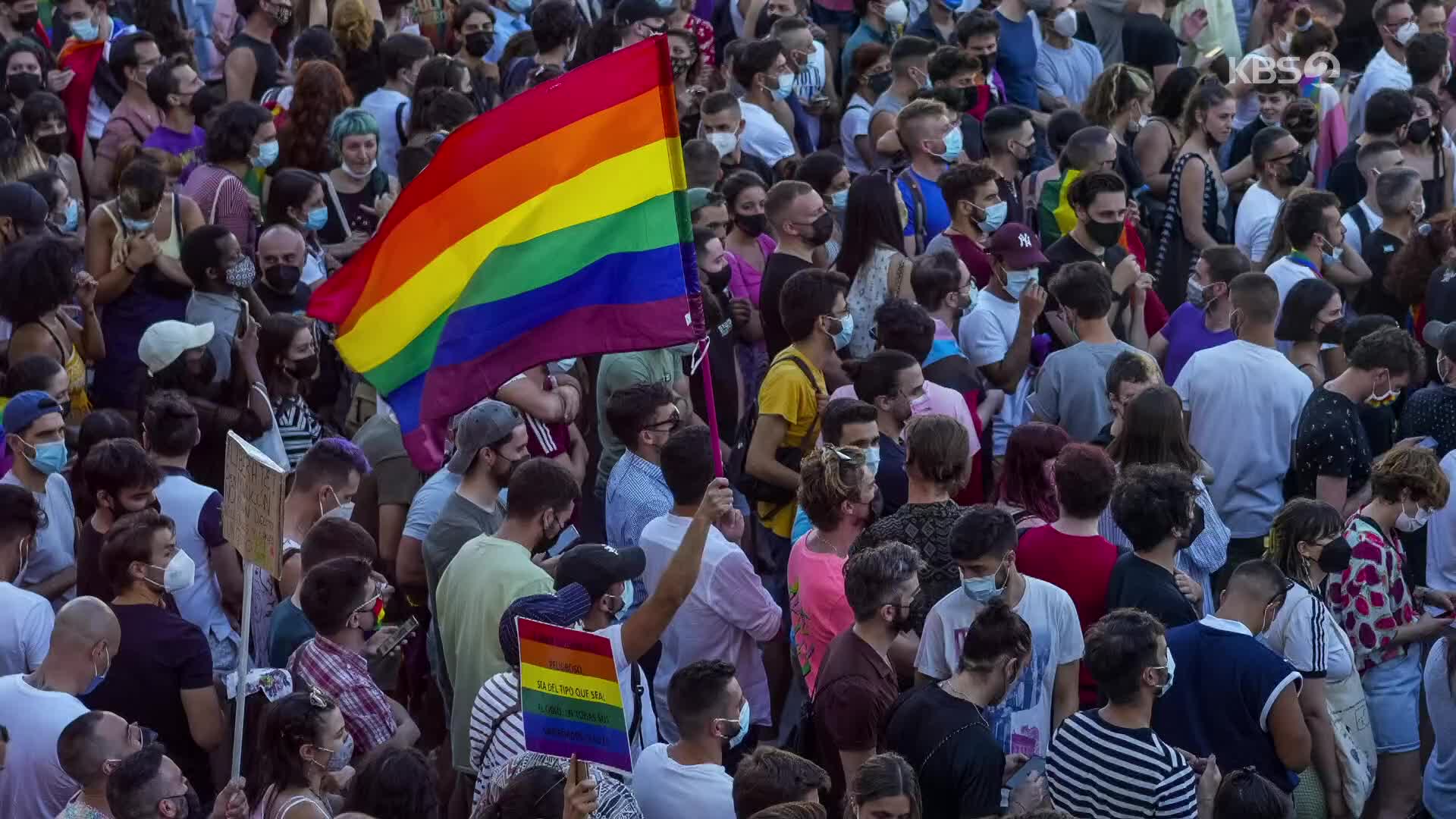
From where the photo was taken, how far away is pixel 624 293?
244 inches

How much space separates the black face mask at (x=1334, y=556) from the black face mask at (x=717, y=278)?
329cm

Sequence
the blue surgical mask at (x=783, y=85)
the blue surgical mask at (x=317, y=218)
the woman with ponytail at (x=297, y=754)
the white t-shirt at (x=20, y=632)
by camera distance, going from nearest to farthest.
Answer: the woman with ponytail at (x=297, y=754)
the white t-shirt at (x=20, y=632)
the blue surgical mask at (x=317, y=218)
the blue surgical mask at (x=783, y=85)

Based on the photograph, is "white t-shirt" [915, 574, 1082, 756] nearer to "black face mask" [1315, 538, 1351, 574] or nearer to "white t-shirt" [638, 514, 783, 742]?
"white t-shirt" [638, 514, 783, 742]

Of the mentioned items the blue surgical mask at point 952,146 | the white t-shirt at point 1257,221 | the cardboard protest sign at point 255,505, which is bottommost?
the white t-shirt at point 1257,221

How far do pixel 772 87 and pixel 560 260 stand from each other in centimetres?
598

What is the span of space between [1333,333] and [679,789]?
4.50m

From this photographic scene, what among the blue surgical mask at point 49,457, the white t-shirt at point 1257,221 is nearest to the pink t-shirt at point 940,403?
the blue surgical mask at point 49,457

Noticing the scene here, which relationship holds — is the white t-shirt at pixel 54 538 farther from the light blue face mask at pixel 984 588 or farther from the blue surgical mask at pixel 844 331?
the light blue face mask at pixel 984 588

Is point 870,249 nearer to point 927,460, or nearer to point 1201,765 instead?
point 927,460

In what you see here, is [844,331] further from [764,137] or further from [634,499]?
[764,137]

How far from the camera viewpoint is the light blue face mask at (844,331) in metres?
8.06

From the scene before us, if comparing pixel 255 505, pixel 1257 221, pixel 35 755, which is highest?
pixel 255 505

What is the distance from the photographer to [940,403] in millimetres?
7781

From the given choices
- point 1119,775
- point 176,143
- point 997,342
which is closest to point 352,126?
point 176,143
